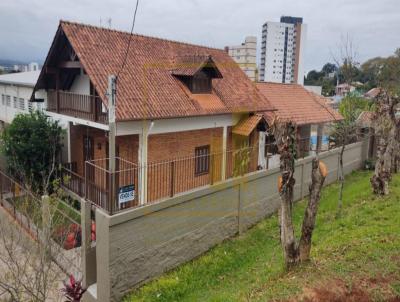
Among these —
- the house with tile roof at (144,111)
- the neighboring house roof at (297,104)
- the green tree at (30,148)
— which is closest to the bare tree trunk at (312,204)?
the house with tile roof at (144,111)

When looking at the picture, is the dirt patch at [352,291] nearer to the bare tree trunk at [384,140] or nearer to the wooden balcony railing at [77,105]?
the bare tree trunk at [384,140]

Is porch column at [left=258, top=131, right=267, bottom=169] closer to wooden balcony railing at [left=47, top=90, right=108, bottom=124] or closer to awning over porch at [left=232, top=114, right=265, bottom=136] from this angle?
awning over porch at [left=232, top=114, right=265, bottom=136]

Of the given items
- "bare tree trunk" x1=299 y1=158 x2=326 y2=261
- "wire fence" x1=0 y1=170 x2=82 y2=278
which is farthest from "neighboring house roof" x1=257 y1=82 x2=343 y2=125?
"wire fence" x1=0 y1=170 x2=82 y2=278

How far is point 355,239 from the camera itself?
8.09 m

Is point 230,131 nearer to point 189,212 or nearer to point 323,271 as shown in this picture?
point 189,212

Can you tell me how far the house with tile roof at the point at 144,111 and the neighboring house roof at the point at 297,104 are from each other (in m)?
2.70

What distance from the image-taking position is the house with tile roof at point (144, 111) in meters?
11.3

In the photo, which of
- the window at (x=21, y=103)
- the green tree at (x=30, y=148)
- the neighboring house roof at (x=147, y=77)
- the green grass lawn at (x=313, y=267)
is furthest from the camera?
the window at (x=21, y=103)

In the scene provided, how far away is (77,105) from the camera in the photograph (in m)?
13.1

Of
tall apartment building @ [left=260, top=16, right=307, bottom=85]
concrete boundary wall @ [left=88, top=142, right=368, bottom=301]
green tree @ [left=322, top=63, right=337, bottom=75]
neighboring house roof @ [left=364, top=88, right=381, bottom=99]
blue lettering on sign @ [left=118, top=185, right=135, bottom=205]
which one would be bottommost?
concrete boundary wall @ [left=88, top=142, right=368, bottom=301]

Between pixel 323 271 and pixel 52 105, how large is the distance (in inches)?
492

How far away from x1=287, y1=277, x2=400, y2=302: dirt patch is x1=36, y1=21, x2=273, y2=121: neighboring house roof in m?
7.37

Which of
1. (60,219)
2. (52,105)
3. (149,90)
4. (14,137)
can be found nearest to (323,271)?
(60,219)

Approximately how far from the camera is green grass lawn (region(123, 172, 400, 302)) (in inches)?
237
